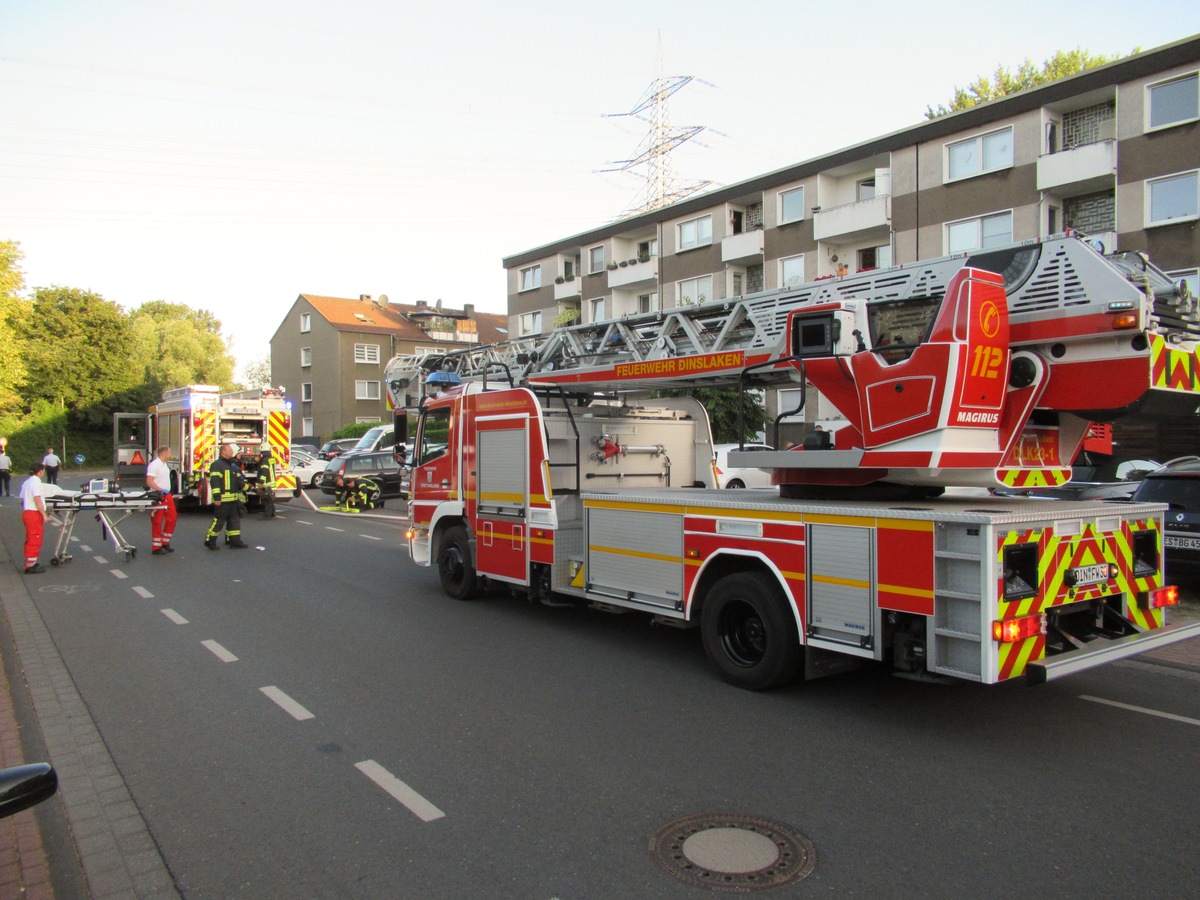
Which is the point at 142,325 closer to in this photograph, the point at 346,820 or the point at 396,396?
the point at 396,396

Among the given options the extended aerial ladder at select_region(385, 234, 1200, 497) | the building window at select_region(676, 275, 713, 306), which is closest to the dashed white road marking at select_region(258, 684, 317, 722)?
the extended aerial ladder at select_region(385, 234, 1200, 497)

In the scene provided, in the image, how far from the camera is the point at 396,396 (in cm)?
1313

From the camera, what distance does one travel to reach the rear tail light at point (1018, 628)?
464 cm

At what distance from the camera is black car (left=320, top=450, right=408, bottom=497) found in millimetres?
24109

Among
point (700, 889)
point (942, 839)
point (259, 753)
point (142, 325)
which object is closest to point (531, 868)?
point (700, 889)

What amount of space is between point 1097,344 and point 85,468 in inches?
2220

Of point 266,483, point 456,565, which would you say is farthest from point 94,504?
point 266,483

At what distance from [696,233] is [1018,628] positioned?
3013cm

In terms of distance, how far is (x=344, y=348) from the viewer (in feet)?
172

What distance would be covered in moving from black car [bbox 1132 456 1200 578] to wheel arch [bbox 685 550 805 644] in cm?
501

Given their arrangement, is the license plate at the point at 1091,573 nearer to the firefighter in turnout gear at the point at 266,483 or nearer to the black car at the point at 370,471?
the firefighter in turnout gear at the point at 266,483

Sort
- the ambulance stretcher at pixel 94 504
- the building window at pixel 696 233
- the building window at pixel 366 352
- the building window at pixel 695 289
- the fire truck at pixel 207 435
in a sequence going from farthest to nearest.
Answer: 1. the building window at pixel 366 352
2. the building window at pixel 696 233
3. the building window at pixel 695 289
4. the fire truck at pixel 207 435
5. the ambulance stretcher at pixel 94 504

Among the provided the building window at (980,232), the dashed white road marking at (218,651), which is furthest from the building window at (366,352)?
the dashed white road marking at (218,651)

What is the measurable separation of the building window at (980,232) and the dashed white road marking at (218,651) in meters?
21.9
